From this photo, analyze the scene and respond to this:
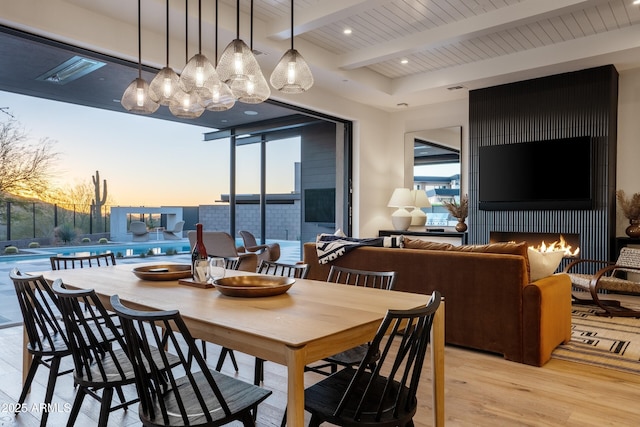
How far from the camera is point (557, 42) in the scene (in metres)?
5.36

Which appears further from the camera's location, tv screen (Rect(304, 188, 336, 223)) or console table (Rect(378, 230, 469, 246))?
tv screen (Rect(304, 188, 336, 223))

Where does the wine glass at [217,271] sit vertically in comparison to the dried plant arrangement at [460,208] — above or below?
below

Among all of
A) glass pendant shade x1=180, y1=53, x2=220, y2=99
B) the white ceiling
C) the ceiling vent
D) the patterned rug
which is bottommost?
the patterned rug

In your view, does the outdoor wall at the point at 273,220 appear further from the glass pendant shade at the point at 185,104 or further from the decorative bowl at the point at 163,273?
the decorative bowl at the point at 163,273

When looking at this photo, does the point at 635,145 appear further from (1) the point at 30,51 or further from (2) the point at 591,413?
(1) the point at 30,51

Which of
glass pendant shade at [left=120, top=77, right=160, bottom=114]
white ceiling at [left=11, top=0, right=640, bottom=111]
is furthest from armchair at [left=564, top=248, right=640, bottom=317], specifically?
glass pendant shade at [left=120, top=77, right=160, bottom=114]

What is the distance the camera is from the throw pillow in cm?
328

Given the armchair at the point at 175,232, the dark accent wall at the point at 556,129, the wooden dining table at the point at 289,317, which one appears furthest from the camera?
the dark accent wall at the point at 556,129

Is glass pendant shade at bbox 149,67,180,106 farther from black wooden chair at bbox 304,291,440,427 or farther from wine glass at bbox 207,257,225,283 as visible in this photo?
black wooden chair at bbox 304,291,440,427

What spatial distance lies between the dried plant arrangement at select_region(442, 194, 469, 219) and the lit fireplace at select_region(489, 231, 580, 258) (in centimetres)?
62

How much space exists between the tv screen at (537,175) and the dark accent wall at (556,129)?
7cm

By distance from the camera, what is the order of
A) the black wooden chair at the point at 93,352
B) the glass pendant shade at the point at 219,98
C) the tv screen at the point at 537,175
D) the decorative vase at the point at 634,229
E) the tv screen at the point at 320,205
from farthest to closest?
the tv screen at the point at 320,205 → the tv screen at the point at 537,175 → the decorative vase at the point at 634,229 → the glass pendant shade at the point at 219,98 → the black wooden chair at the point at 93,352

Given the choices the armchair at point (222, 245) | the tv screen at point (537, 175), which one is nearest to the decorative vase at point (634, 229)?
the tv screen at point (537, 175)

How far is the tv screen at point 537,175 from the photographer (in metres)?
5.64
